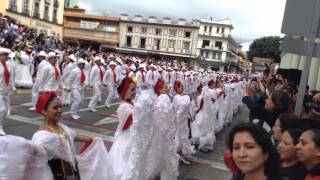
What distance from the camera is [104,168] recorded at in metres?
5.02

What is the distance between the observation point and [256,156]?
2.53 m

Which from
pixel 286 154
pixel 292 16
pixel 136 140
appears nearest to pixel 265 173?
pixel 286 154

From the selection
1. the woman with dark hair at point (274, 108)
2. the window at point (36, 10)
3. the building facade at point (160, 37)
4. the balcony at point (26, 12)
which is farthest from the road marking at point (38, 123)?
the building facade at point (160, 37)

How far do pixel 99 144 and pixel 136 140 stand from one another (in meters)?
1.22

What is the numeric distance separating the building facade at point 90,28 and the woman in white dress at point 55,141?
84.3 meters

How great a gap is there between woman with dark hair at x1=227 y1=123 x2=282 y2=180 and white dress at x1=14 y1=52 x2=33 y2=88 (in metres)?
16.5

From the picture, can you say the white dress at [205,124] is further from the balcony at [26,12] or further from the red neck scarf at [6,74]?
the balcony at [26,12]

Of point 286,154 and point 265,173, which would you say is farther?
point 286,154

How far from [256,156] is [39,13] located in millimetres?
58105

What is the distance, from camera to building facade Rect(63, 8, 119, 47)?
295ft

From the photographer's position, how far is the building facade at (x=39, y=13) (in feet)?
171

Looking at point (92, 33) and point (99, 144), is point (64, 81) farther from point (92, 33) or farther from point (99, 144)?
point (92, 33)

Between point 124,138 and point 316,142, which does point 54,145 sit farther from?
point 316,142

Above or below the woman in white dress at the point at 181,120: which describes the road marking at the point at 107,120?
below
